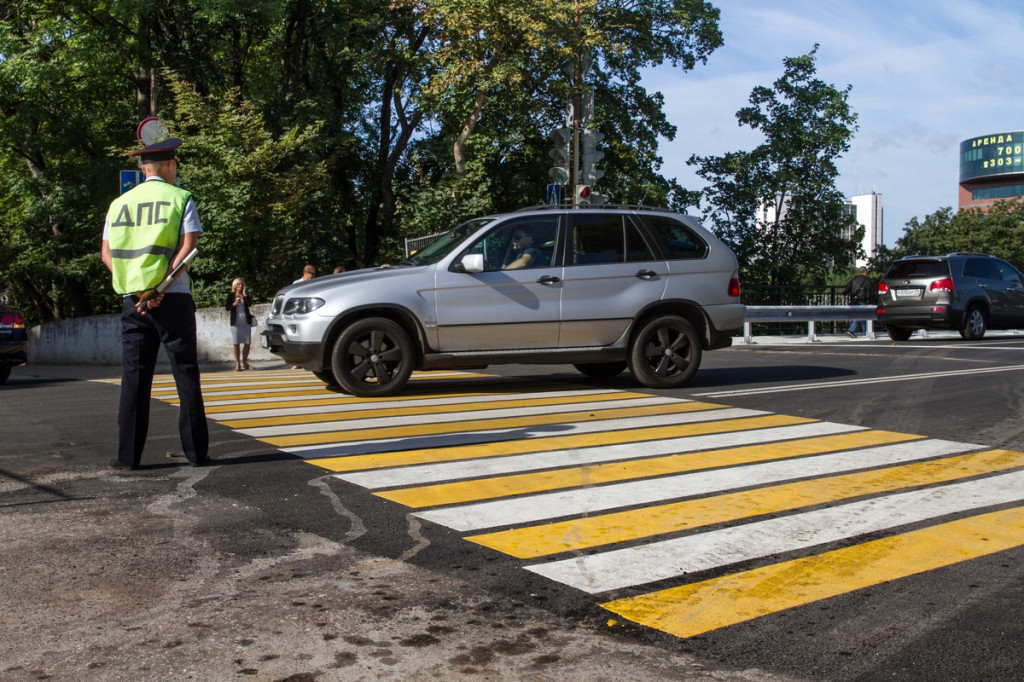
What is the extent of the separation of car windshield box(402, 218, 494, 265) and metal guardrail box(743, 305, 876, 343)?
12.3 m

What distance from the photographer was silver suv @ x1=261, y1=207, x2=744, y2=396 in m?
9.97

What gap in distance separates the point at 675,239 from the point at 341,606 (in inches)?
315

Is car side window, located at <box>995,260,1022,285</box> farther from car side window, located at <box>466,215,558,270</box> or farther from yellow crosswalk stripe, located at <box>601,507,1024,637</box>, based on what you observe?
yellow crosswalk stripe, located at <box>601,507,1024,637</box>

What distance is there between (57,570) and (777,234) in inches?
1149

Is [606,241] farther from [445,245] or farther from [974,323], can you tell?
[974,323]

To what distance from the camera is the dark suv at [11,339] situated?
48.2ft

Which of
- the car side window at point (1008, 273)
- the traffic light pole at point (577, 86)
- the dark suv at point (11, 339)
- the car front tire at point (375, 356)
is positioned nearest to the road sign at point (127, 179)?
the dark suv at point (11, 339)

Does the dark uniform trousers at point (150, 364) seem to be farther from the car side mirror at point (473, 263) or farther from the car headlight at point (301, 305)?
the car side mirror at point (473, 263)

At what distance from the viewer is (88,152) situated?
2720cm

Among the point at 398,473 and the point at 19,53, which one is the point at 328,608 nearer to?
the point at 398,473

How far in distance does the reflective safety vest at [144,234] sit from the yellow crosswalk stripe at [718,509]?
8.99ft

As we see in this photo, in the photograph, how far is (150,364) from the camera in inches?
241

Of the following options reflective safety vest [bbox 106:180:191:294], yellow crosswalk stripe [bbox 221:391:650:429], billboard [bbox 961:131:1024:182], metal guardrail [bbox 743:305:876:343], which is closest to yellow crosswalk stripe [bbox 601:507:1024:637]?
reflective safety vest [bbox 106:180:191:294]

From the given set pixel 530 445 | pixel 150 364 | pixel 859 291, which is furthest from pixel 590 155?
pixel 150 364
